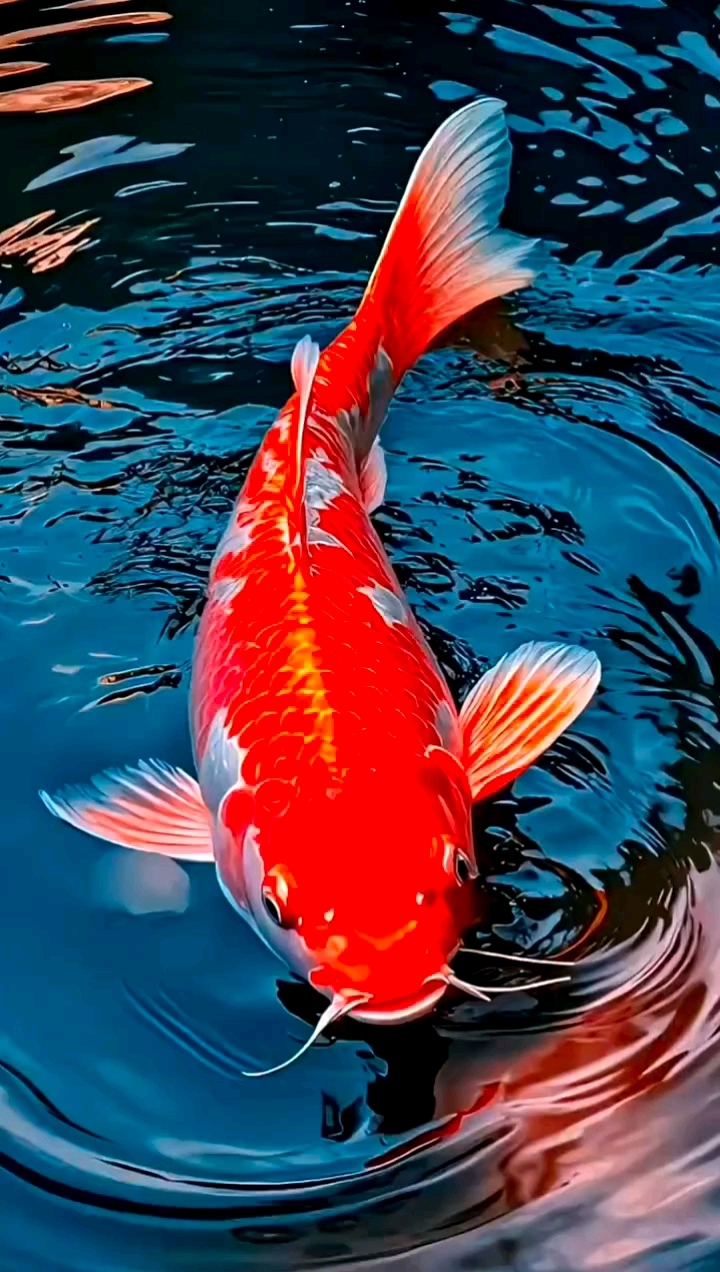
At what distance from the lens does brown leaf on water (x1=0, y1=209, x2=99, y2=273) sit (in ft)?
13.1

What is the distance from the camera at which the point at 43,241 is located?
4070mm

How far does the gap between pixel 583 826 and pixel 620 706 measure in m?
0.30

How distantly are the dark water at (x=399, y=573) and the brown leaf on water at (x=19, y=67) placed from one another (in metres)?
0.04

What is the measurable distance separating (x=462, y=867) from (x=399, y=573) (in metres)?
1.06

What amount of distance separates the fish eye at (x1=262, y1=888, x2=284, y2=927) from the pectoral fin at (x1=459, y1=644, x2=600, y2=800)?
0.41 m

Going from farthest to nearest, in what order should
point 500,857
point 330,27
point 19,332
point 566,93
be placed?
point 330,27 < point 566,93 < point 19,332 < point 500,857

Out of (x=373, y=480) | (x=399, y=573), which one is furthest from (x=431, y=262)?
(x=399, y=573)

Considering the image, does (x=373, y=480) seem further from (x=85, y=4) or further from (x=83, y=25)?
(x=85, y=4)

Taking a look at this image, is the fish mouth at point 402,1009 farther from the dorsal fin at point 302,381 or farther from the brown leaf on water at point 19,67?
the brown leaf on water at point 19,67

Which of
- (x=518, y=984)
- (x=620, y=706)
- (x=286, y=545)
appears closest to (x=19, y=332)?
(x=286, y=545)

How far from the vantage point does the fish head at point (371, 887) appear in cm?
195

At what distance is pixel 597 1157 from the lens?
209 centimetres

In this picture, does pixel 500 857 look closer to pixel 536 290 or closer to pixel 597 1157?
pixel 597 1157

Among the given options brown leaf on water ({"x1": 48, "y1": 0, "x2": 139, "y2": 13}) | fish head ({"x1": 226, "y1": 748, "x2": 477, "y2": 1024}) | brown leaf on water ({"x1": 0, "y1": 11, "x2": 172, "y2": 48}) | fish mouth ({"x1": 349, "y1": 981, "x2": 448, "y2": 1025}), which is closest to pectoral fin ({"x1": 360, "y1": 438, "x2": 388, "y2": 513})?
fish head ({"x1": 226, "y1": 748, "x2": 477, "y2": 1024})
